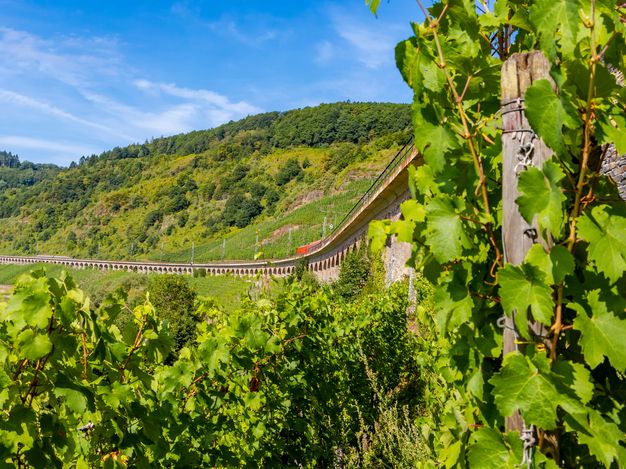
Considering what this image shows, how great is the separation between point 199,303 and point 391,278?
16.1 meters

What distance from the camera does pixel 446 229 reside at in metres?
1.72

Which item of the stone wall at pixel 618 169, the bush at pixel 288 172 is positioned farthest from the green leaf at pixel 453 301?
the bush at pixel 288 172

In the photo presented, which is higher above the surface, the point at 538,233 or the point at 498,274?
the point at 538,233

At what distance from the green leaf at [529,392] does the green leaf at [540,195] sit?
0.38 metres

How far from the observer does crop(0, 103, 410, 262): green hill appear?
3344 inches

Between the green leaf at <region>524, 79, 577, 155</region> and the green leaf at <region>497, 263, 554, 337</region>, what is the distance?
0.35 m

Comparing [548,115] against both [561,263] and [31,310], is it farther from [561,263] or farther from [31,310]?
[31,310]

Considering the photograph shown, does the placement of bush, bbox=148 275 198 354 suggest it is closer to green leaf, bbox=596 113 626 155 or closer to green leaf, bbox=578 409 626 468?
green leaf, bbox=578 409 626 468

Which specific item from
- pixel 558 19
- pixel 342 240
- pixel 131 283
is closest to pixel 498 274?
pixel 558 19

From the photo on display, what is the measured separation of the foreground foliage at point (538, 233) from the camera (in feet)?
5.01

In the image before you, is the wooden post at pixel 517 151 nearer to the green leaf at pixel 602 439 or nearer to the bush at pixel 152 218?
the green leaf at pixel 602 439

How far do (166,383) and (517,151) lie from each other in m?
2.93

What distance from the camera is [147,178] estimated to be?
14900 cm

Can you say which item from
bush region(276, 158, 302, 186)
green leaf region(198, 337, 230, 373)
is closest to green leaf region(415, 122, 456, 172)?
green leaf region(198, 337, 230, 373)
